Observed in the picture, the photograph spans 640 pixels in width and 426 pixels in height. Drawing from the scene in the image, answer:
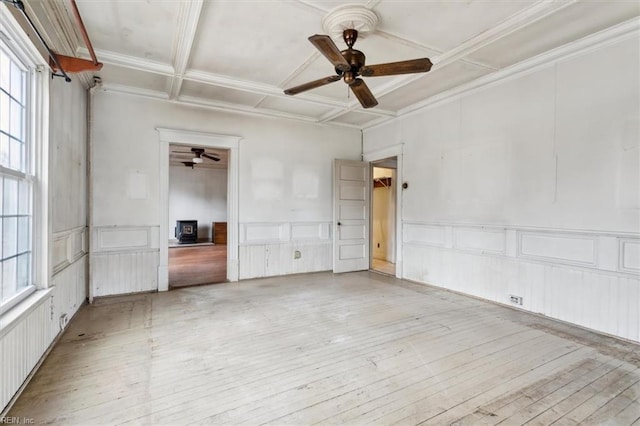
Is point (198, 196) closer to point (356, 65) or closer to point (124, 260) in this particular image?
point (124, 260)

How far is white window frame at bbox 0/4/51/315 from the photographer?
2.35 m

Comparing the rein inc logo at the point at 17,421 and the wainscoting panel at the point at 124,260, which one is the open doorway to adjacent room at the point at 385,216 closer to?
the wainscoting panel at the point at 124,260

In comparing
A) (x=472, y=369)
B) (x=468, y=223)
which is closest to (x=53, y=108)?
(x=472, y=369)

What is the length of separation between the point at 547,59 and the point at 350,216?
145 inches

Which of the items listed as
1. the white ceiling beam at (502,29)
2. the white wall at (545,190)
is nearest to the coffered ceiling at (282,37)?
the white ceiling beam at (502,29)

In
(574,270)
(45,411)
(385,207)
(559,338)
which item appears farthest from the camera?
(385,207)

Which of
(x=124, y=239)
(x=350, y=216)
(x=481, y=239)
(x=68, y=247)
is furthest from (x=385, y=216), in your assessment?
(x=68, y=247)

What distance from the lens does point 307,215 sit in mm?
5867

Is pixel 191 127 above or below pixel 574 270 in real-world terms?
above

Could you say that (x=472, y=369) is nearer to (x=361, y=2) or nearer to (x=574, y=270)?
(x=574, y=270)

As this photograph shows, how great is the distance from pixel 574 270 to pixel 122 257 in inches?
218

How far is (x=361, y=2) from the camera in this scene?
2.53 metres

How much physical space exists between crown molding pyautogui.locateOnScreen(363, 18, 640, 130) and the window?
4639 millimetres

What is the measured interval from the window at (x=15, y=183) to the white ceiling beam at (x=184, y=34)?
48.9 inches
